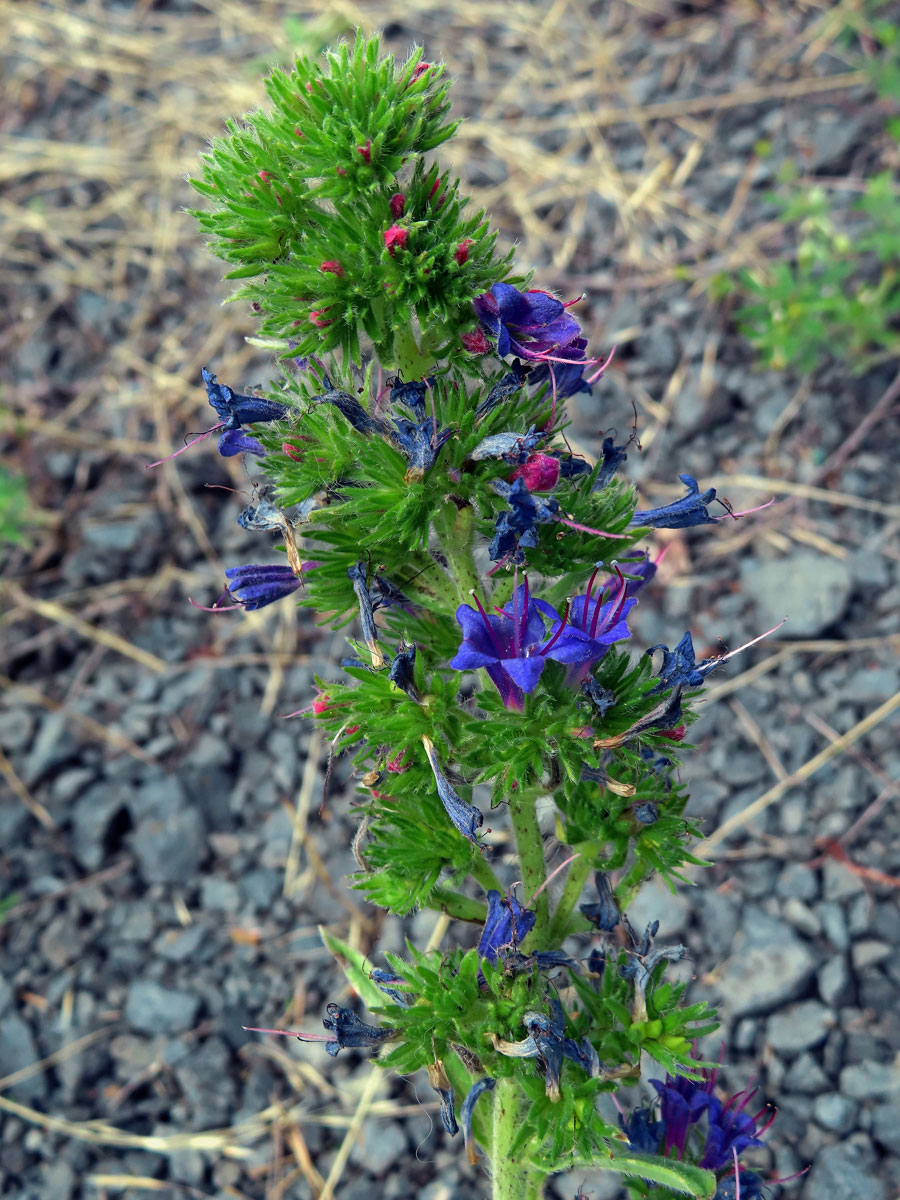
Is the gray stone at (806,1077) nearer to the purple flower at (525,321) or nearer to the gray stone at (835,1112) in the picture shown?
the gray stone at (835,1112)

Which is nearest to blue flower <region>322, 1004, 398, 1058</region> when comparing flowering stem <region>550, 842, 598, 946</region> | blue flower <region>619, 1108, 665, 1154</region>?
flowering stem <region>550, 842, 598, 946</region>

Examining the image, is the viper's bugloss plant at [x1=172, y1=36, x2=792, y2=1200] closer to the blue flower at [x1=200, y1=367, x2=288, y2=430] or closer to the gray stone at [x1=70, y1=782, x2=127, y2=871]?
the blue flower at [x1=200, y1=367, x2=288, y2=430]

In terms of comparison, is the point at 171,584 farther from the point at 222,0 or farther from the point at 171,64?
the point at 222,0

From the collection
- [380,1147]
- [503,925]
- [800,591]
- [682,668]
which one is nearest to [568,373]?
[682,668]

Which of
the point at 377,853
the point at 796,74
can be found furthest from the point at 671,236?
the point at 377,853

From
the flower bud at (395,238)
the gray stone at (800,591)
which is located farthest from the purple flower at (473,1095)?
the gray stone at (800,591)

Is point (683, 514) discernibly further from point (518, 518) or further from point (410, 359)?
point (410, 359)
